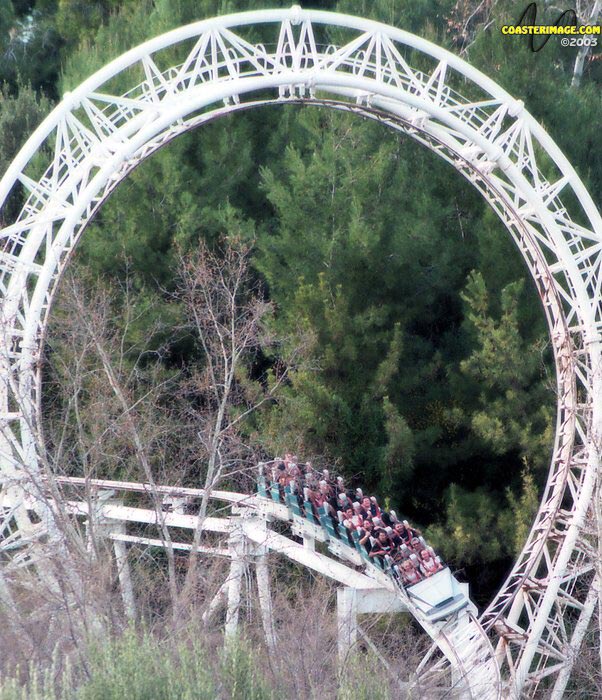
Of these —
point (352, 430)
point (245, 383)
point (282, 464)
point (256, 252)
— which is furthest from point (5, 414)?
point (256, 252)

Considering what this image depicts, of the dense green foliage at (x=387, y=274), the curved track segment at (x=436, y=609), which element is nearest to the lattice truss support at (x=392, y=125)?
the curved track segment at (x=436, y=609)

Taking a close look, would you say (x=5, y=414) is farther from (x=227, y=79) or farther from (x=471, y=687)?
(x=471, y=687)

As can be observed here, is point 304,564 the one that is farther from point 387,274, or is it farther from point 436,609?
point 387,274

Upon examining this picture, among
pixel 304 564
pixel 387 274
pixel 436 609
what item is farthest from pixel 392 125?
pixel 436 609

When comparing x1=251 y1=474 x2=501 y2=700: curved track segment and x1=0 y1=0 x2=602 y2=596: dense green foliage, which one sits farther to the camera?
x1=0 y1=0 x2=602 y2=596: dense green foliage

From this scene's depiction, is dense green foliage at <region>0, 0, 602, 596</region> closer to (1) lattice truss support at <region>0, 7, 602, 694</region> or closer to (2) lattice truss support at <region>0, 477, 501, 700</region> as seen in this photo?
(2) lattice truss support at <region>0, 477, 501, 700</region>

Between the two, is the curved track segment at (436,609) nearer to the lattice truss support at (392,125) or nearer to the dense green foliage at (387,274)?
the lattice truss support at (392,125)

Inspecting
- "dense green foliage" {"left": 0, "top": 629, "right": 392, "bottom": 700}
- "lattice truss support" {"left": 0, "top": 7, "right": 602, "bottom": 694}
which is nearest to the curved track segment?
"lattice truss support" {"left": 0, "top": 7, "right": 602, "bottom": 694}

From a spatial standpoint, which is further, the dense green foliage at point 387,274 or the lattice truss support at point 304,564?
the dense green foliage at point 387,274
